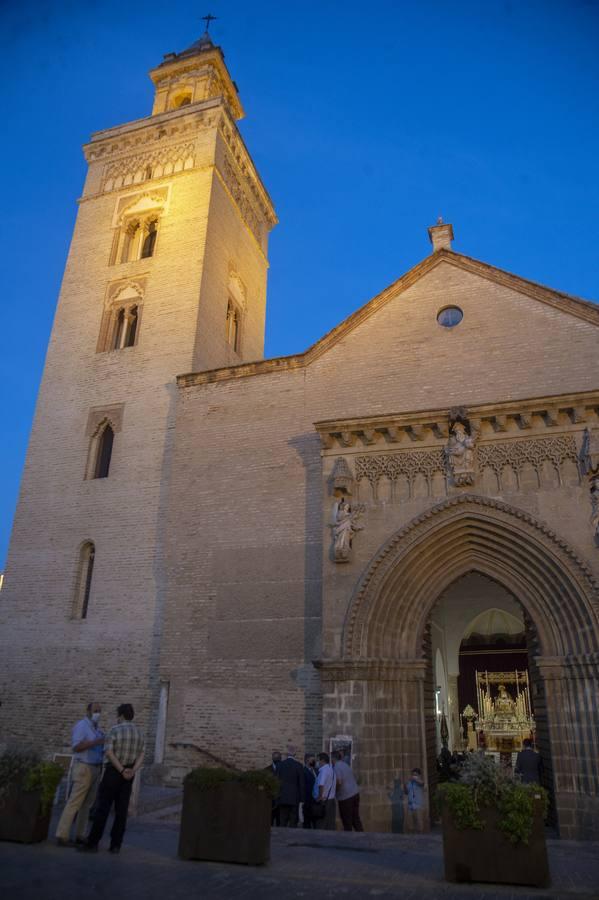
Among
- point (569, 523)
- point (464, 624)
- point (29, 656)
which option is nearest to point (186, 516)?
point (29, 656)

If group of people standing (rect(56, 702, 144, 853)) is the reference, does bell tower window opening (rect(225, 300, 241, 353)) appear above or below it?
above

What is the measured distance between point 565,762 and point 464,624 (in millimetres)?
12200

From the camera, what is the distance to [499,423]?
13.3m

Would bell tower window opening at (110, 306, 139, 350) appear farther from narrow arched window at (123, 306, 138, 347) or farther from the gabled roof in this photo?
the gabled roof

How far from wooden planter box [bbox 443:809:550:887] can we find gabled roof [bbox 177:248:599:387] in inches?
464

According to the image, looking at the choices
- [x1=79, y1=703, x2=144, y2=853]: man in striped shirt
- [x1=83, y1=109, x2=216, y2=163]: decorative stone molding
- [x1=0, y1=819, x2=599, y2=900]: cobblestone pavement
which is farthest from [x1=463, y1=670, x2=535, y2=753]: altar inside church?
[x1=83, y1=109, x2=216, y2=163]: decorative stone molding

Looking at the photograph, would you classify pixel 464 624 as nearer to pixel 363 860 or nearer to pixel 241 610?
pixel 241 610

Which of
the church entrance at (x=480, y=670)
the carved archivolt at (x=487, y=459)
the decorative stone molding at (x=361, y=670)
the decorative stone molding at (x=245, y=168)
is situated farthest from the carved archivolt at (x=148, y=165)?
the decorative stone molding at (x=361, y=670)

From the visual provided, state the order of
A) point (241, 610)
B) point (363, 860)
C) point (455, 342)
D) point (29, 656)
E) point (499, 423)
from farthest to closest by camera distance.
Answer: point (29, 656) → point (455, 342) → point (241, 610) → point (499, 423) → point (363, 860)

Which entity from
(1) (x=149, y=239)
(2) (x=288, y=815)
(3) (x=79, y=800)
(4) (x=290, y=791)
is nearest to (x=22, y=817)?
(3) (x=79, y=800)

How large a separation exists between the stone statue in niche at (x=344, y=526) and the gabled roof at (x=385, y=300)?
4540 mm

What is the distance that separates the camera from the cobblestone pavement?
18.6 feet

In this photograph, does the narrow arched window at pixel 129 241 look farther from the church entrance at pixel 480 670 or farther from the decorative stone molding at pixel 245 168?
the church entrance at pixel 480 670

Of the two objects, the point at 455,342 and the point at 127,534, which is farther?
the point at 127,534
